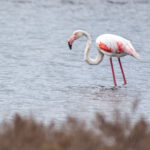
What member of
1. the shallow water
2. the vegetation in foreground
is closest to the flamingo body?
the shallow water

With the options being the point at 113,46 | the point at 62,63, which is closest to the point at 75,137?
the point at 113,46

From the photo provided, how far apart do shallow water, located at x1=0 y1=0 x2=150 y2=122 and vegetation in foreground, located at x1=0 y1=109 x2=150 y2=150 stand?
243 centimetres

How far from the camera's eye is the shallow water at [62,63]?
409 inches

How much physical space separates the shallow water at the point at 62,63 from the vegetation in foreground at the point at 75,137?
7.98 ft

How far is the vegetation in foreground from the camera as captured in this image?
193 inches

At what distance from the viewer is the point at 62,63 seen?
14.8 metres

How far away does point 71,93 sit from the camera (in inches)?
451

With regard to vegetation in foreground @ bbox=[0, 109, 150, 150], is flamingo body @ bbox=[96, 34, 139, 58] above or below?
above

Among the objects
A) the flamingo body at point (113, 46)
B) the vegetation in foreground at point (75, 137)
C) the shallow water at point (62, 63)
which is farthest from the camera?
the flamingo body at point (113, 46)

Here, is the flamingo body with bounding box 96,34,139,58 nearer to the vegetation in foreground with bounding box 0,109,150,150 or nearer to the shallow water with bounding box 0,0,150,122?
the shallow water with bounding box 0,0,150,122

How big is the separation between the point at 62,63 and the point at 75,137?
9795 mm

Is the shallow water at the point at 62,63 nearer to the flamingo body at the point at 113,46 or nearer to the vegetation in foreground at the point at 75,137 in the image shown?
the flamingo body at the point at 113,46

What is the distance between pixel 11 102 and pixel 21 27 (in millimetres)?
10909

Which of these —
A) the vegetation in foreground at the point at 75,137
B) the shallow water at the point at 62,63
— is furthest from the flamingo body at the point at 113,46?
the vegetation in foreground at the point at 75,137
